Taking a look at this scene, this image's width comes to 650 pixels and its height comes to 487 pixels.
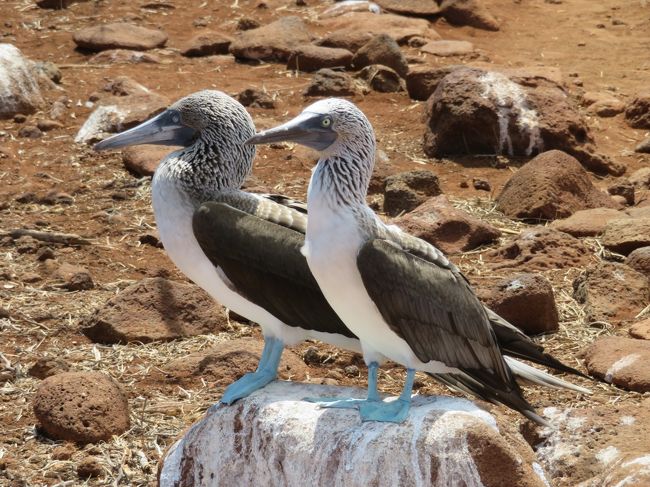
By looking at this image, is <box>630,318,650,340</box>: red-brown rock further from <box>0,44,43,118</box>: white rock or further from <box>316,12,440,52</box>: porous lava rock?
<box>316,12,440,52</box>: porous lava rock

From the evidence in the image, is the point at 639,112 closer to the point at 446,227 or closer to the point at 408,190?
the point at 408,190

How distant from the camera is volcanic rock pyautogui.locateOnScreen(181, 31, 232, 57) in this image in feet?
43.4

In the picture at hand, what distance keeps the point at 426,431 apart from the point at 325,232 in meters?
0.81

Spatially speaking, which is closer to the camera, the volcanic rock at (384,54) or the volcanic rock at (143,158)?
the volcanic rock at (143,158)

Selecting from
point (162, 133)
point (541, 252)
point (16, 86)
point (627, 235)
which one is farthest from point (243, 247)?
point (16, 86)

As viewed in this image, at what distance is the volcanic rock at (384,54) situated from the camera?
488 inches

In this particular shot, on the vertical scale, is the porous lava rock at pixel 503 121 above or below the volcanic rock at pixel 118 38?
above

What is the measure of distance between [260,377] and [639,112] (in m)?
7.44

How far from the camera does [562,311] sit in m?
7.55

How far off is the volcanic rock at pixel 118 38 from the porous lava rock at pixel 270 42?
2.90ft

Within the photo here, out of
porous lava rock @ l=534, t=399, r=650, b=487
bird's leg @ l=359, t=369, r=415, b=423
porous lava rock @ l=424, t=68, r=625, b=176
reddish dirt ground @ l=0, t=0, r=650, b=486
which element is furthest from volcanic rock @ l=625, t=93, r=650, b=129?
bird's leg @ l=359, t=369, r=415, b=423

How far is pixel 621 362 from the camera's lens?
656 cm

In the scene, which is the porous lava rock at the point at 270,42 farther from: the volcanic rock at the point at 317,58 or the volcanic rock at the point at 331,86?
the volcanic rock at the point at 331,86

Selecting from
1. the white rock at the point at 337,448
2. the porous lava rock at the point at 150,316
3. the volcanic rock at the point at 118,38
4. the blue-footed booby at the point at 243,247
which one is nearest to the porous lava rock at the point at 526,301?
the porous lava rock at the point at 150,316
